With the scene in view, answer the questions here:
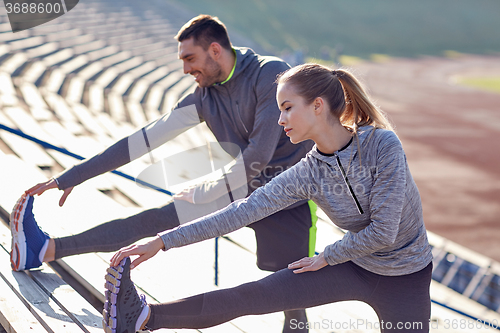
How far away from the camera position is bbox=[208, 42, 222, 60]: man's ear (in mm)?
2279

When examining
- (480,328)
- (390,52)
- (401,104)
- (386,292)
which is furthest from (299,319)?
(390,52)

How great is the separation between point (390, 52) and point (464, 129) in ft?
42.4

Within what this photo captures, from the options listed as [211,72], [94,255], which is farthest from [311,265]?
[94,255]

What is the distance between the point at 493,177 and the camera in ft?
35.8

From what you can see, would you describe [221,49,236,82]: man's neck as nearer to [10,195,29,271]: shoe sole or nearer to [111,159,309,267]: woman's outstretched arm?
[111,159,309,267]: woman's outstretched arm

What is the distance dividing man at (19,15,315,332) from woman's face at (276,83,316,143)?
0.50 meters

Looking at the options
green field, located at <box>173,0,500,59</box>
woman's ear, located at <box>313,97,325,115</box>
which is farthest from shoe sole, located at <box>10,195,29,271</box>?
green field, located at <box>173,0,500,59</box>

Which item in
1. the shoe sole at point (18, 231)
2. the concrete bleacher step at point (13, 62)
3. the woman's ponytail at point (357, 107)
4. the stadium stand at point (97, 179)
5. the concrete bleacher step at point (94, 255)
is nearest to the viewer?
the woman's ponytail at point (357, 107)

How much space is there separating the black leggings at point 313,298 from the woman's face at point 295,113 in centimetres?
51

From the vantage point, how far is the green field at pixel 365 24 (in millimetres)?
26312

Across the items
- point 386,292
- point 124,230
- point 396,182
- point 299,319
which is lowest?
point 299,319

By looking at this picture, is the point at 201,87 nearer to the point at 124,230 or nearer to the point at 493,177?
the point at 124,230

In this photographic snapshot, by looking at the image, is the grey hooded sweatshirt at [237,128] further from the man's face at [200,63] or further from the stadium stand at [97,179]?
the stadium stand at [97,179]

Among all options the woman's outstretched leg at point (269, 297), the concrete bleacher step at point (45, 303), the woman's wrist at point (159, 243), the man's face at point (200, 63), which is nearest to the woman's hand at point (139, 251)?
the woman's wrist at point (159, 243)
